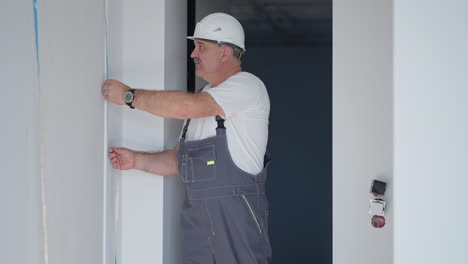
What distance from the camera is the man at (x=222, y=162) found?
254cm

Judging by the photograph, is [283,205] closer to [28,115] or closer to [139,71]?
[139,71]

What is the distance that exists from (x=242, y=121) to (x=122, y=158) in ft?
1.81

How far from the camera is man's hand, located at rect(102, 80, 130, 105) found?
2350 mm

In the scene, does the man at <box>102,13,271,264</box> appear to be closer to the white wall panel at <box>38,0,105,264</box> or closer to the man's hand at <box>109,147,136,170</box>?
the man's hand at <box>109,147,136,170</box>

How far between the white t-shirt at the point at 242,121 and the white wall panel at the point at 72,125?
0.47 metres

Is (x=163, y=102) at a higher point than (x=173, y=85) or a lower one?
lower

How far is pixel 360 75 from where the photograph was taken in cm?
275

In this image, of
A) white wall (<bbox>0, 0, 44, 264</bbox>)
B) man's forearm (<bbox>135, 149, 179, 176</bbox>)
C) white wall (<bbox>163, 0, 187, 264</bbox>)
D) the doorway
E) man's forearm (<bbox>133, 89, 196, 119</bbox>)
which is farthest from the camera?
the doorway

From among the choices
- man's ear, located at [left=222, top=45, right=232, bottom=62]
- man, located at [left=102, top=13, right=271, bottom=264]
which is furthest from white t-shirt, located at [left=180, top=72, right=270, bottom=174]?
man's ear, located at [left=222, top=45, right=232, bottom=62]

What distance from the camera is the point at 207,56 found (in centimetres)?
267

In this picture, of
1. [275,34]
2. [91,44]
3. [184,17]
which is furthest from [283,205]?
[91,44]

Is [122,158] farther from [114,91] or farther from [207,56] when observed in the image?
[207,56]

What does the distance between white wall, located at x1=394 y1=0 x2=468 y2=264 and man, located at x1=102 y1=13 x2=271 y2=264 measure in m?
0.86

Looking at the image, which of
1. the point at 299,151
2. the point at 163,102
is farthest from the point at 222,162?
the point at 299,151
